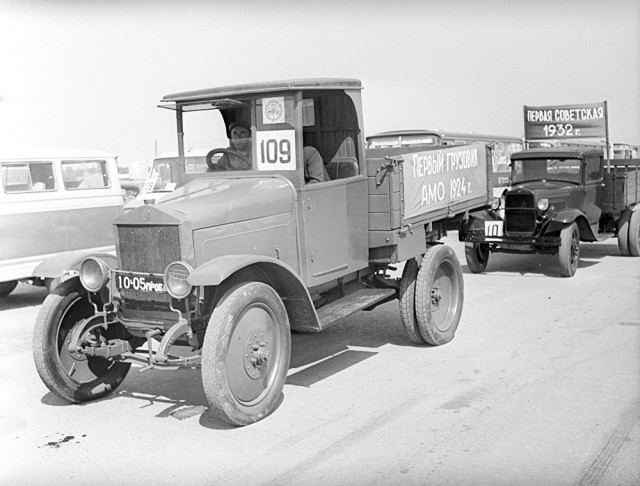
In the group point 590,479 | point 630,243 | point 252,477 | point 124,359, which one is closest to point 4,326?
point 124,359

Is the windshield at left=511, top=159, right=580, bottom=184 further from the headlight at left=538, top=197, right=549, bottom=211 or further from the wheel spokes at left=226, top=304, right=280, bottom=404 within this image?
the wheel spokes at left=226, top=304, right=280, bottom=404

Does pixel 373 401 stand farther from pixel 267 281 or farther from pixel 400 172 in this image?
pixel 400 172

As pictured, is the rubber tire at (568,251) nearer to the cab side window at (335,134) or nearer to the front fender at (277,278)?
the cab side window at (335,134)

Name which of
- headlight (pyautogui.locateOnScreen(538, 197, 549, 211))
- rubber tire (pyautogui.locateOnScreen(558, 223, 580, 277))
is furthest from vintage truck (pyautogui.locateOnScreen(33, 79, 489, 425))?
headlight (pyautogui.locateOnScreen(538, 197, 549, 211))

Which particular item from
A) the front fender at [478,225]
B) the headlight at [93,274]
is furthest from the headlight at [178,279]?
the front fender at [478,225]

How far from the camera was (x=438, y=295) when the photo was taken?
694cm

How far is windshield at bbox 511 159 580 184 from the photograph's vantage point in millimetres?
11695

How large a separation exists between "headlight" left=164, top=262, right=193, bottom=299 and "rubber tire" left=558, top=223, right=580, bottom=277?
7.07 metres

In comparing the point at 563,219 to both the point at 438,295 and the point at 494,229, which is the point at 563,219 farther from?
the point at 438,295

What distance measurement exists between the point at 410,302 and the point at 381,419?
1.99 metres

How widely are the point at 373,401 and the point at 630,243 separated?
8.76 metres

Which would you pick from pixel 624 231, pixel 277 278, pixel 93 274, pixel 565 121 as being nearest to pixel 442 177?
pixel 277 278

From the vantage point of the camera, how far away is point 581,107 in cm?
1563

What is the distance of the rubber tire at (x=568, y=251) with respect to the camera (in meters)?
10.3
